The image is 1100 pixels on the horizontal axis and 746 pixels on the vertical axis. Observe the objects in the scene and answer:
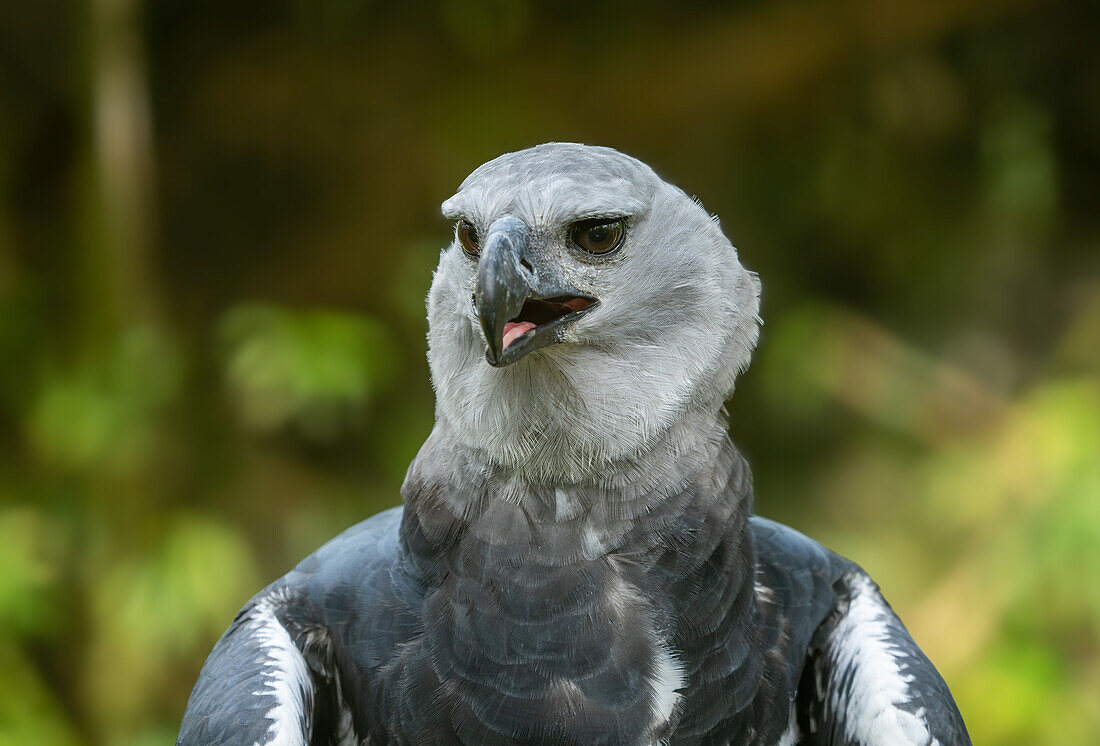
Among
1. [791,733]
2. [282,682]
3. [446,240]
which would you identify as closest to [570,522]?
[282,682]

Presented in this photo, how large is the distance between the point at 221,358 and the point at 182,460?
0.42 m

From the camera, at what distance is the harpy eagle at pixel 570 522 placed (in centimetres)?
143

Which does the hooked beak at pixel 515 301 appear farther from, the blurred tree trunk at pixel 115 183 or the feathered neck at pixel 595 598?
the blurred tree trunk at pixel 115 183

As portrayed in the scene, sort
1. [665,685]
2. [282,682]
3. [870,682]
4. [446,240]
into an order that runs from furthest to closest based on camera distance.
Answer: [446,240] < [870,682] < [282,682] < [665,685]

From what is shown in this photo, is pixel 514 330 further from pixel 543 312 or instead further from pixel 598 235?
pixel 598 235

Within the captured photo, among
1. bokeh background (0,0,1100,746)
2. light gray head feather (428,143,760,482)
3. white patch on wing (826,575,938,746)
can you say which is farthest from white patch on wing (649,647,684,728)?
bokeh background (0,0,1100,746)

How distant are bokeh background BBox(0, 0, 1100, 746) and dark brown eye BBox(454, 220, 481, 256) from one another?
2.32 m

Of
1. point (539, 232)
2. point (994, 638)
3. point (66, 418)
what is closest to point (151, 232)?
point (66, 418)

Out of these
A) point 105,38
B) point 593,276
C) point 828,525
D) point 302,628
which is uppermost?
point 105,38

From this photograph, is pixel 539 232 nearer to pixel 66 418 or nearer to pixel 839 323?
pixel 66 418

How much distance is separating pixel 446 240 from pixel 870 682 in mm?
3068

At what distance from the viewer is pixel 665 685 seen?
1.44 meters

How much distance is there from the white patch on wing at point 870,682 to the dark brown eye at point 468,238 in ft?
3.03

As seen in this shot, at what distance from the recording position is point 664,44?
422 cm
